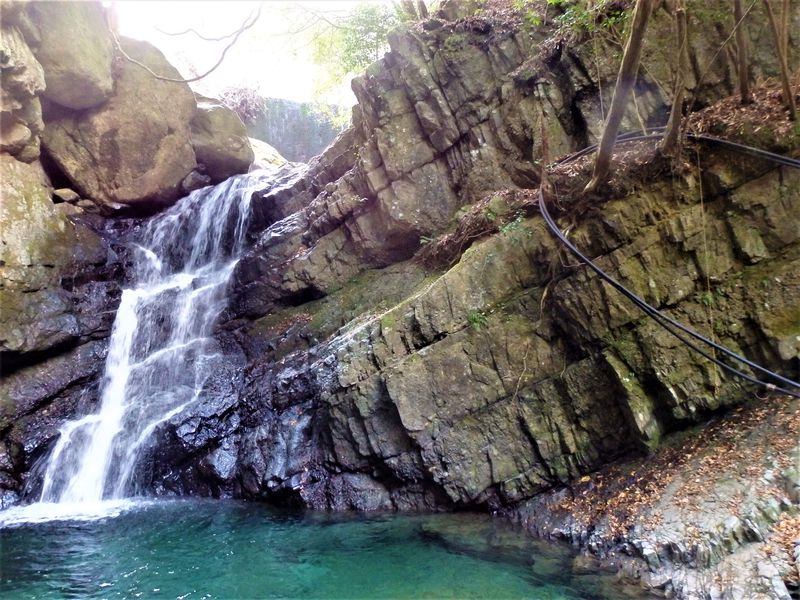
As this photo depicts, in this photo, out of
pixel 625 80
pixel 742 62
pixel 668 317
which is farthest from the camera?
pixel 742 62

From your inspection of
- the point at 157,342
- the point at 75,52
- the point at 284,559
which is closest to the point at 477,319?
the point at 284,559

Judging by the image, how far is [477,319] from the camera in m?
7.86

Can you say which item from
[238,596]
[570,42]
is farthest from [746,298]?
[238,596]

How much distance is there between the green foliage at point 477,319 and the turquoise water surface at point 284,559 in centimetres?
283

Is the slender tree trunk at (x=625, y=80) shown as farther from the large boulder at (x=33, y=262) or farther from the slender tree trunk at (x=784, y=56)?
the large boulder at (x=33, y=262)

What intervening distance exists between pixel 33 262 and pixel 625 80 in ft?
42.1

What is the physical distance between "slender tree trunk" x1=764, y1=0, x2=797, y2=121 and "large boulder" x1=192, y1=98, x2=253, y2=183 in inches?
622

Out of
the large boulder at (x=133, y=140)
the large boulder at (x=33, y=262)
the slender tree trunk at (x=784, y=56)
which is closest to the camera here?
the slender tree trunk at (x=784, y=56)

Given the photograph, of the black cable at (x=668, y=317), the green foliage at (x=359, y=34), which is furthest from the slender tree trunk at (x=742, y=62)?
the green foliage at (x=359, y=34)

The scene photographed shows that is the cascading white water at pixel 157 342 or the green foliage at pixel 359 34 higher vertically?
the green foliage at pixel 359 34

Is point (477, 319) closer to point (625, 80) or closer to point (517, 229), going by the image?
point (517, 229)

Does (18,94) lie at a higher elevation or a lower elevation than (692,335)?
higher

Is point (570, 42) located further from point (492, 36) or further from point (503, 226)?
point (503, 226)

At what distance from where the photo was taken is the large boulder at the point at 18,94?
10.9 meters
